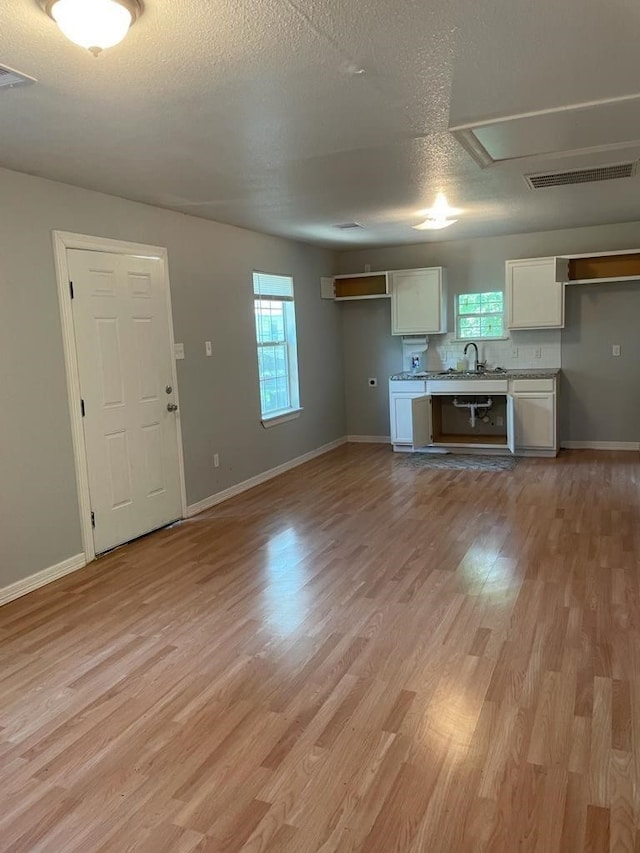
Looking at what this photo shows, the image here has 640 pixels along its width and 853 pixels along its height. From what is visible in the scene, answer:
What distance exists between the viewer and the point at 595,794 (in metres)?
1.94

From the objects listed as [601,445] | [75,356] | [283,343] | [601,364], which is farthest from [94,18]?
[601,445]

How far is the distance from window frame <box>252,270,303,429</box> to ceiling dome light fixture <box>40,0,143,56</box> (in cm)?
427

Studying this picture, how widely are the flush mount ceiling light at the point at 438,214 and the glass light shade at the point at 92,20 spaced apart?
3.51 metres

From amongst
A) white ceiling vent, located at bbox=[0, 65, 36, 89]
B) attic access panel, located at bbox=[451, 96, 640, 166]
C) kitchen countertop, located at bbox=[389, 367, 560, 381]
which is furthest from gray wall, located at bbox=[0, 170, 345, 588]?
attic access panel, located at bbox=[451, 96, 640, 166]

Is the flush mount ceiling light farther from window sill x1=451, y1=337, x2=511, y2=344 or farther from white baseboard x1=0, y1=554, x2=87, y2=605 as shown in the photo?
white baseboard x1=0, y1=554, x2=87, y2=605

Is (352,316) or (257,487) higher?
(352,316)

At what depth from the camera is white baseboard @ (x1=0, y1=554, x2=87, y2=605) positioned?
143 inches

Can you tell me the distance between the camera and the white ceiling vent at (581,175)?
4.16 metres

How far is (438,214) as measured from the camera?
220 inches

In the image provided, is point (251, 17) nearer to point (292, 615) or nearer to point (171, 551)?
point (292, 615)

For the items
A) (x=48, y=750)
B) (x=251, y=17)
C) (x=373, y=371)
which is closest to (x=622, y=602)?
(x=48, y=750)

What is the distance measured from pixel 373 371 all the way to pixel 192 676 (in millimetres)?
5782

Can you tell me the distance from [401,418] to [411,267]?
1.89 m

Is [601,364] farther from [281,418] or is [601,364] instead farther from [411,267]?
[281,418]
